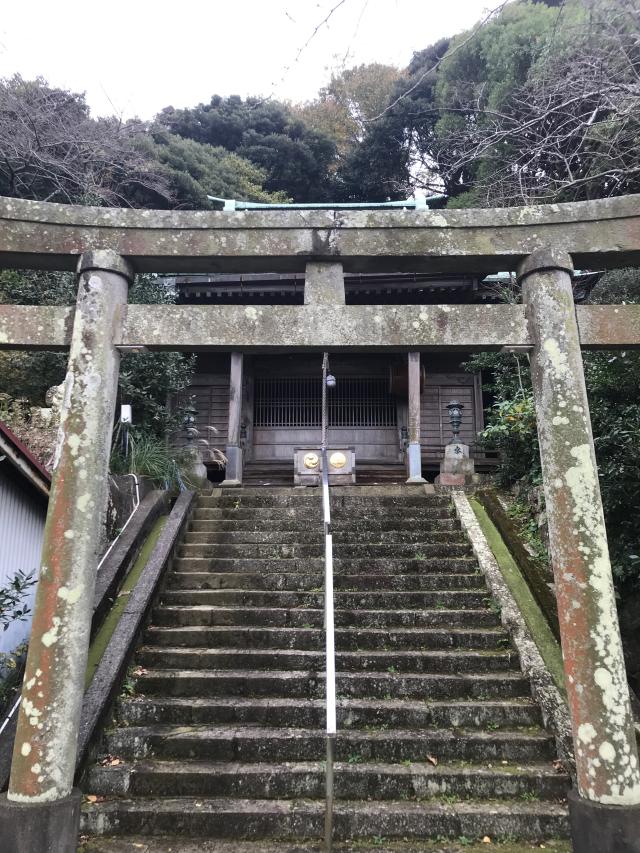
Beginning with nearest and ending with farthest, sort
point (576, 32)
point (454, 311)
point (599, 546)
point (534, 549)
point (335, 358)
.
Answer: point (599, 546)
point (454, 311)
point (534, 549)
point (576, 32)
point (335, 358)

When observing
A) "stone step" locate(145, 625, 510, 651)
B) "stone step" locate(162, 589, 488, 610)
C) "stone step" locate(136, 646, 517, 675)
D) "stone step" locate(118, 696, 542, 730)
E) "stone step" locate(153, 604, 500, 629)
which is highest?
"stone step" locate(162, 589, 488, 610)

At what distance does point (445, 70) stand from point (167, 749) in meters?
22.1

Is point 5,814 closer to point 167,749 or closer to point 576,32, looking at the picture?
point 167,749

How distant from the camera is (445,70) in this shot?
19125 mm

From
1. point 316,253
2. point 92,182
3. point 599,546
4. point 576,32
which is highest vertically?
point 576,32

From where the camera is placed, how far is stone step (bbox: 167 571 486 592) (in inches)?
227

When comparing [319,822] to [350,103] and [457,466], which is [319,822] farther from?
[350,103]

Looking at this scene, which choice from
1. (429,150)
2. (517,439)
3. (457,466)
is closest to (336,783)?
(517,439)

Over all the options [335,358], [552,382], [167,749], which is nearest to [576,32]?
[335,358]

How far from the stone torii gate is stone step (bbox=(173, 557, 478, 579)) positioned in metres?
2.69

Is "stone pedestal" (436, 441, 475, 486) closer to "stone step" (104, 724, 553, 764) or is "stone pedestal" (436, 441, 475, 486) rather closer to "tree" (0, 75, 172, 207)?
"stone step" (104, 724, 553, 764)

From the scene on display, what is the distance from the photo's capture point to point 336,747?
397 centimetres

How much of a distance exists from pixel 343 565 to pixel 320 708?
1938 millimetres

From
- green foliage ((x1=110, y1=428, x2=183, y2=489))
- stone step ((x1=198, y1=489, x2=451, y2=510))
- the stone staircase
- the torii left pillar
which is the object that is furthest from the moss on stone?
green foliage ((x1=110, y1=428, x2=183, y2=489))
